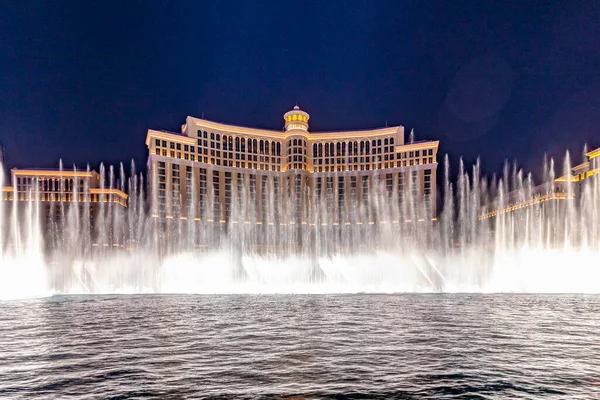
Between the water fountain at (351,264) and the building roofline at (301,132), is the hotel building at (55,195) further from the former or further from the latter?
the building roofline at (301,132)

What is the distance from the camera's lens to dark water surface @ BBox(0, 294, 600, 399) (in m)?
11.5

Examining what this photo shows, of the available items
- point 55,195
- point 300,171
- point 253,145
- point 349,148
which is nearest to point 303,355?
point 300,171

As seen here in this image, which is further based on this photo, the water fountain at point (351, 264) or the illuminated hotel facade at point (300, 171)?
the illuminated hotel facade at point (300, 171)

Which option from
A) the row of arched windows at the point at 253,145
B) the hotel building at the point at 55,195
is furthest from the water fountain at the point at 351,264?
the row of arched windows at the point at 253,145

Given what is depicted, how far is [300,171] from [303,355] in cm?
10565

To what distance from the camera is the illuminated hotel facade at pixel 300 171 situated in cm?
11762

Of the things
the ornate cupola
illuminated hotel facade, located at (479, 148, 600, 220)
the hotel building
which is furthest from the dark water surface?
the hotel building

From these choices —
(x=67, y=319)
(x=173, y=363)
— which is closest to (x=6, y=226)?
(x=67, y=319)

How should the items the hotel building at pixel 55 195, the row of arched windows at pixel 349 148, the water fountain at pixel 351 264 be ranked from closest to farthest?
the water fountain at pixel 351 264 → the hotel building at pixel 55 195 → the row of arched windows at pixel 349 148

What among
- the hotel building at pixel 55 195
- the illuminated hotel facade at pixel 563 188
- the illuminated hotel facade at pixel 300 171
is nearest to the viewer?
the illuminated hotel facade at pixel 563 188

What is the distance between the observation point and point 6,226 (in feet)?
376

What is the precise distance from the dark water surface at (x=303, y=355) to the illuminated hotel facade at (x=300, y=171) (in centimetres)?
9162

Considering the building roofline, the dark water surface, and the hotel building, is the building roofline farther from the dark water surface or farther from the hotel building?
the dark water surface

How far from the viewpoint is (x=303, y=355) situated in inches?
598
